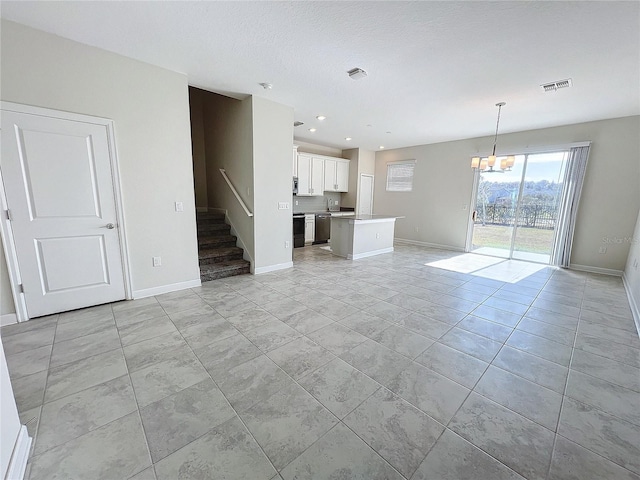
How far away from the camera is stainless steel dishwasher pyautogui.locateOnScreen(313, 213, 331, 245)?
276 inches

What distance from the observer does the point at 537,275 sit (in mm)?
4574

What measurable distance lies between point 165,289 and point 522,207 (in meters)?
6.89

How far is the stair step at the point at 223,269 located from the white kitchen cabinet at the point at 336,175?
3.90 meters

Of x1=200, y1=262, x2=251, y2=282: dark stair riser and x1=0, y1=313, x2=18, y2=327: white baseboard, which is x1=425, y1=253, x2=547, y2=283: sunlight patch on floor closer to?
x1=200, y1=262, x2=251, y2=282: dark stair riser

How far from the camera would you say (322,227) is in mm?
7113

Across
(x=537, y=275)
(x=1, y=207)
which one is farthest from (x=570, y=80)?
(x=1, y=207)

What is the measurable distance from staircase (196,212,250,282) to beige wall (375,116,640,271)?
16.6 ft

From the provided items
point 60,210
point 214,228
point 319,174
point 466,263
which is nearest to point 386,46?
point 60,210

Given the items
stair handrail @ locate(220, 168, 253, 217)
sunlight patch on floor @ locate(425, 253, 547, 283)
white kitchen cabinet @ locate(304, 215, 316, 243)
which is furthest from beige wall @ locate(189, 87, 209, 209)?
sunlight patch on floor @ locate(425, 253, 547, 283)

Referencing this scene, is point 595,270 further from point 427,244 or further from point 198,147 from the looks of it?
point 198,147

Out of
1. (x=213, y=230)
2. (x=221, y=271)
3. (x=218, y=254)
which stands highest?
(x=213, y=230)

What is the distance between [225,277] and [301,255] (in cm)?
203

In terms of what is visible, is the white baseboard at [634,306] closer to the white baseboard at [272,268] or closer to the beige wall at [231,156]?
the white baseboard at [272,268]

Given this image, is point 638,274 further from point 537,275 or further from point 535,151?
point 535,151
